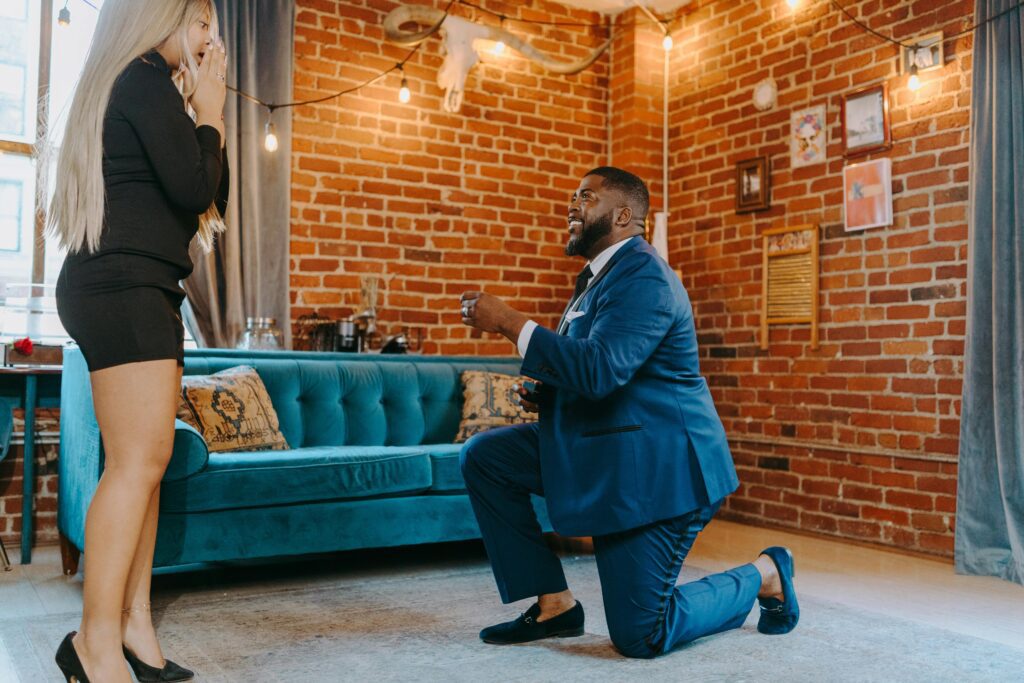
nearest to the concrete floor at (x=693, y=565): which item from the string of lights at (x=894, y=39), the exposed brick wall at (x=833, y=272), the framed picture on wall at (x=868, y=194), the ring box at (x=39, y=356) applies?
the exposed brick wall at (x=833, y=272)

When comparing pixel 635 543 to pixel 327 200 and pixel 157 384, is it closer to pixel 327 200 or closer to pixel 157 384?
pixel 157 384

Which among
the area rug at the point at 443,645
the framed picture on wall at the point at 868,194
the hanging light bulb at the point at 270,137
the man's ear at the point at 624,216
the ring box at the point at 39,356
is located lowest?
the area rug at the point at 443,645

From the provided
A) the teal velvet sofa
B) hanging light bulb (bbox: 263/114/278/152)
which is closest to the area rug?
the teal velvet sofa

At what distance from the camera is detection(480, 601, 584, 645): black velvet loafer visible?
251cm

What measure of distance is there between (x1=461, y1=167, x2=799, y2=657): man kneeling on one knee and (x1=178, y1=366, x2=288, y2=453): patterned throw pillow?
3.98 ft

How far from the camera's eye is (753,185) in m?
4.95

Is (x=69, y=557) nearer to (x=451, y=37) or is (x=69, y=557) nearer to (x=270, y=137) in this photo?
(x=270, y=137)

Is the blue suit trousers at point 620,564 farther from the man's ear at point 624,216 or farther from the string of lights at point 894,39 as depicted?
the string of lights at point 894,39

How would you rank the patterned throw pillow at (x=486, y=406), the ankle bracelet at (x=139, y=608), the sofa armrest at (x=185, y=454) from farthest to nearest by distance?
1. the patterned throw pillow at (x=486, y=406)
2. the sofa armrest at (x=185, y=454)
3. the ankle bracelet at (x=139, y=608)

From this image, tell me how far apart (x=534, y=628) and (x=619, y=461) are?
0.57 metres

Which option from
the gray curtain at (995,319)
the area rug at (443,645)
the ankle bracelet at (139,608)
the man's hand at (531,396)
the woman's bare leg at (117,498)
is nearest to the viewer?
the woman's bare leg at (117,498)

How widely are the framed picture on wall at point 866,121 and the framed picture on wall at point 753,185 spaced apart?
0.50 metres

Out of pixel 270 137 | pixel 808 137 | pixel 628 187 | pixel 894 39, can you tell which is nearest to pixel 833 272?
pixel 808 137

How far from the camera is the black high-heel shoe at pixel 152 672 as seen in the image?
2.06 metres
